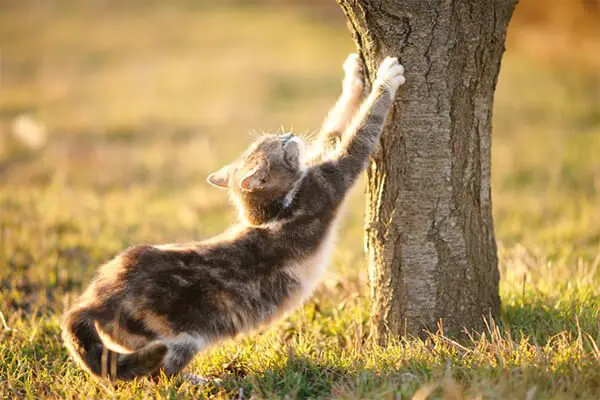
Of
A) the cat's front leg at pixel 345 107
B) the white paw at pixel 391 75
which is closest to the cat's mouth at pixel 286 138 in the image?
the cat's front leg at pixel 345 107

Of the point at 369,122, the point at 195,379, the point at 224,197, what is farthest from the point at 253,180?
the point at 224,197

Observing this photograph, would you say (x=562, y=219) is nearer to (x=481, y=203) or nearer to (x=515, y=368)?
(x=481, y=203)

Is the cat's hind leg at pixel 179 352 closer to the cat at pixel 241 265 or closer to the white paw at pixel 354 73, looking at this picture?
the cat at pixel 241 265

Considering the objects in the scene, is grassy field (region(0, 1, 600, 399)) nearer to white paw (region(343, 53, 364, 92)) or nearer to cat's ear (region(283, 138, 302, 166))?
cat's ear (region(283, 138, 302, 166))

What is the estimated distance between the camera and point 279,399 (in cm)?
333

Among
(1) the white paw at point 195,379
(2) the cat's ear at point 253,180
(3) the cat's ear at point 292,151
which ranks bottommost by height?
(1) the white paw at point 195,379

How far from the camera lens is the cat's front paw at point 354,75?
4211mm

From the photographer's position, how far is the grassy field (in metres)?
3.56

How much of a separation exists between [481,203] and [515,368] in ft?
3.62

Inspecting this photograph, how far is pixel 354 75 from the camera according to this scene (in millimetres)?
4266

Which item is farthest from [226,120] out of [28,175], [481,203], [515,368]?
[515,368]

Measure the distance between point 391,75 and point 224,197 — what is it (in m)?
5.22

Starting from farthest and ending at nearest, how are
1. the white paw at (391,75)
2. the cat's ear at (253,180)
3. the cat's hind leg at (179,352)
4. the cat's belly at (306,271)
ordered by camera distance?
the cat's ear at (253,180), the cat's belly at (306,271), the white paw at (391,75), the cat's hind leg at (179,352)

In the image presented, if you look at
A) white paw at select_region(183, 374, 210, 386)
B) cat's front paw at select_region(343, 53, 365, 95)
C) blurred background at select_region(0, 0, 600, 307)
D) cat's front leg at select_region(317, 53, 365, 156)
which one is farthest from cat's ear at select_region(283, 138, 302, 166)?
white paw at select_region(183, 374, 210, 386)
